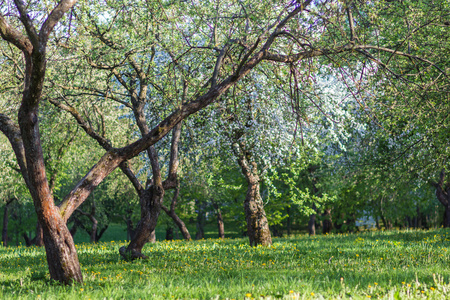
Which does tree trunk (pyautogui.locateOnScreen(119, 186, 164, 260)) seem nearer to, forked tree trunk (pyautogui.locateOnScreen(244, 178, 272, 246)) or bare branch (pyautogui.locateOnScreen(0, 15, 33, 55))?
forked tree trunk (pyautogui.locateOnScreen(244, 178, 272, 246))

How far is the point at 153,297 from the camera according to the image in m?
4.95

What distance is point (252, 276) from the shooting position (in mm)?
6723

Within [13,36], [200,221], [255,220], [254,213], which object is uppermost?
[13,36]

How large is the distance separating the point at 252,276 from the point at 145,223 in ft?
14.0

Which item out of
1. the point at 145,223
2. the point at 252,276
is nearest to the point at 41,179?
the point at 252,276

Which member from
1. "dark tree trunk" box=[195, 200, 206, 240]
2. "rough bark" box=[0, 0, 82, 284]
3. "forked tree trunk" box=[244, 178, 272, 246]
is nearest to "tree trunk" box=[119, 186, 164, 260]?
"rough bark" box=[0, 0, 82, 284]

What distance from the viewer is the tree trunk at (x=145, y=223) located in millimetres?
10133

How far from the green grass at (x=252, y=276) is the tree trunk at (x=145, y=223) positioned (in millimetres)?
351

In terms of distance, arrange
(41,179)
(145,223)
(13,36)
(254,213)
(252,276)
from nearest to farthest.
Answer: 1. (13,36)
2. (41,179)
3. (252,276)
4. (145,223)
5. (254,213)

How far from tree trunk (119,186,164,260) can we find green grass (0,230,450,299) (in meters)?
0.35

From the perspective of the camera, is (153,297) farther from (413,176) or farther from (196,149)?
(413,176)

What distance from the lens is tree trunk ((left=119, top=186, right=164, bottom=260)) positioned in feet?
33.2

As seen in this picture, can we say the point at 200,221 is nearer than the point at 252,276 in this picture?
No

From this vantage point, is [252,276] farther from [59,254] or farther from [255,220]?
[255,220]
